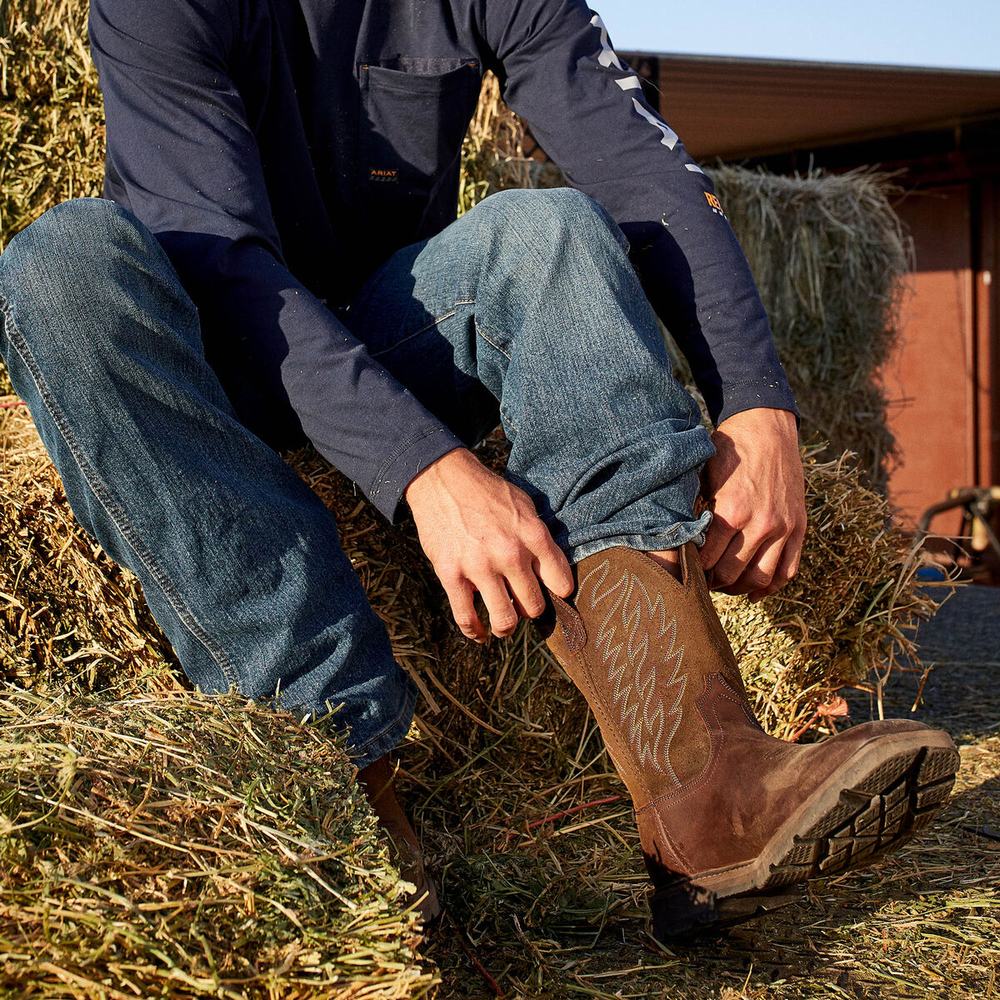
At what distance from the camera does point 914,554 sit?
1.81 m

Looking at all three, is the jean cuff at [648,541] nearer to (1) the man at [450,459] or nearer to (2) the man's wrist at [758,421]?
(1) the man at [450,459]

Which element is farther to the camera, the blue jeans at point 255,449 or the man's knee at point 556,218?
the man's knee at point 556,218

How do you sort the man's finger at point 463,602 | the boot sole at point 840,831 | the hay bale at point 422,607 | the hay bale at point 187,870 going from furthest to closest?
the hay bale at point 422,607 < the man's finger at point 463,602 < the boot sole at point 840,831 < the hay bale at point 187,870

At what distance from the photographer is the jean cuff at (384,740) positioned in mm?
→ 1141

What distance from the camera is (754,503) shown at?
126 cm

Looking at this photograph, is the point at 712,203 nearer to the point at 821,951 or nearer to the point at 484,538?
the point at 484,538

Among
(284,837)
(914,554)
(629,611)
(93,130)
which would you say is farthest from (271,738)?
(93,130)

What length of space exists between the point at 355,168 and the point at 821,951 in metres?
1.23

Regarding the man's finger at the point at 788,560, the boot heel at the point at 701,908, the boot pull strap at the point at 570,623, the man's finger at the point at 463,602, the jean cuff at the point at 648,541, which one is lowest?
the boot heel at the point at 701,908

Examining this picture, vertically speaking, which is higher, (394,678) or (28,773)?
(28,773)

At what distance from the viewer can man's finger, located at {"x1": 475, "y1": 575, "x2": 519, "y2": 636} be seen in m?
1.09

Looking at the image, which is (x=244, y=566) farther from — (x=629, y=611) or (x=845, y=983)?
(x=845, y=983)

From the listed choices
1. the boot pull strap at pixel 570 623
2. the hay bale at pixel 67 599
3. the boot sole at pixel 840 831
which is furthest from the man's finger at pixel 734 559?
the hay bale at pixel 67 599

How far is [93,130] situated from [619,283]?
1416mm
